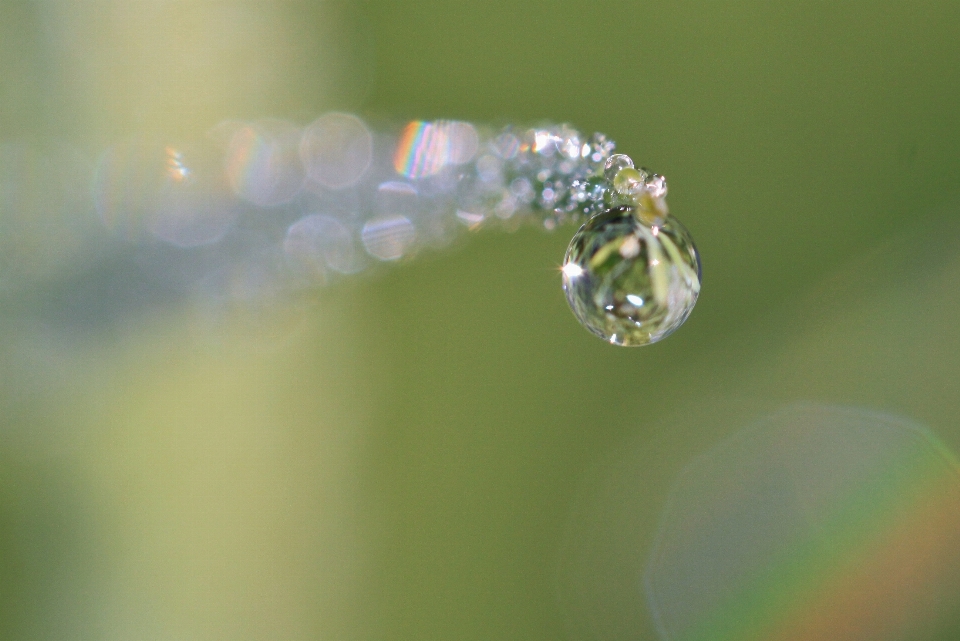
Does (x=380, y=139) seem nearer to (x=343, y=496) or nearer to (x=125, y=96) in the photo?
(x=125, y=96)

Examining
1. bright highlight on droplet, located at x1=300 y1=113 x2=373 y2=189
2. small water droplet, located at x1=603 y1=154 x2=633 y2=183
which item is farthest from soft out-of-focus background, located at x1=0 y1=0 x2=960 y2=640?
small water droplet, located at x1=603 y1=154 x2=633 y2=183

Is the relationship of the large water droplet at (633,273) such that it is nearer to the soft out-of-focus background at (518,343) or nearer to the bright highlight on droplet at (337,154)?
the bright highlight on droplet at (337,154)

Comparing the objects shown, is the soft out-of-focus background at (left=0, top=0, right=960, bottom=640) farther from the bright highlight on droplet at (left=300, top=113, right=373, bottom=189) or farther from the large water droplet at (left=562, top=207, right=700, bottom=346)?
the large water droplet at (left=562, top=207, right=700, bottom=346)

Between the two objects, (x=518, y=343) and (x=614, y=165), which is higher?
(x=518, y=343)

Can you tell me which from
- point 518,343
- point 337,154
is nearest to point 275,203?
point 337,154

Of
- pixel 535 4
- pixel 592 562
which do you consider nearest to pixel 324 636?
pixel 592 562

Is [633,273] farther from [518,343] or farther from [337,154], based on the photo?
[518,343]

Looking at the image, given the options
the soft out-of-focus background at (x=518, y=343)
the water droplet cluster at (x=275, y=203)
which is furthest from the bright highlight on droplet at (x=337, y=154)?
the soft out-of-focus background at (x=518, y=343)
